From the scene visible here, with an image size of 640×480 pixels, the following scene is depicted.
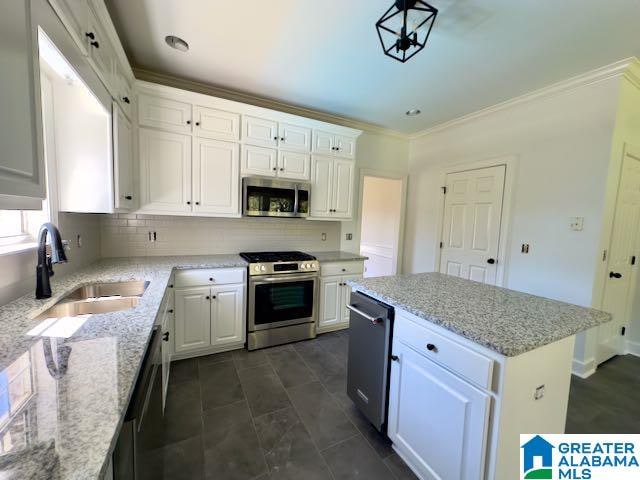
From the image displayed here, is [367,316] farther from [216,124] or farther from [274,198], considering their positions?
[216,124]

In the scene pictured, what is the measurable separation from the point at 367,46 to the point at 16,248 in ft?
8.48

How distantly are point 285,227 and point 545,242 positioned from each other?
9.31 feet

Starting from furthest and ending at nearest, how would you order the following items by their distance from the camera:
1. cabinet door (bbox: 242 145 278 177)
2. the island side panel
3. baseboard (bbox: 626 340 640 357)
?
baseboard (bbox: 626 340 640 357) < cabinet door (bbox: 242 145 278 177) < the island side panel

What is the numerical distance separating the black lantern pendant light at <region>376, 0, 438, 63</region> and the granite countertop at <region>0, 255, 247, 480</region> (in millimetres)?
1894

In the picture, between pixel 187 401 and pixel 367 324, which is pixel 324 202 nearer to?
pixel 367 324

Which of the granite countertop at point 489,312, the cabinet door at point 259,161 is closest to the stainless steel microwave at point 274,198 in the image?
the cabinet door at point 259,161

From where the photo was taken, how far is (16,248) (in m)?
1.35

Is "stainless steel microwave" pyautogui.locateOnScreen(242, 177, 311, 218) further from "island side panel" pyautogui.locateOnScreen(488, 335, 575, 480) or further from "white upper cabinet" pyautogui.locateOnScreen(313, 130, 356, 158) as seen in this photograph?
"island side panel" pyautogui.locateOnScreen(488, 335, 575, 480)

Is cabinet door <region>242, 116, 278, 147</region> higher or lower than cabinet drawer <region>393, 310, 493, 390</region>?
higher

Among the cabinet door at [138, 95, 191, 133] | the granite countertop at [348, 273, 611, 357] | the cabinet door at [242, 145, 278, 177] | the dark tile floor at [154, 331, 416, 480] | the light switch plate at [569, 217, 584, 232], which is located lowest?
the dark tile floor at [154, 331, 416, 480]

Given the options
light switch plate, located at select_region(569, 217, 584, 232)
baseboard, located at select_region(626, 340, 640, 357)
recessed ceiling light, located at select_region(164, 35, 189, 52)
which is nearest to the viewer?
recessed ceiling light, located at select_region(164, 35, 189, 52)

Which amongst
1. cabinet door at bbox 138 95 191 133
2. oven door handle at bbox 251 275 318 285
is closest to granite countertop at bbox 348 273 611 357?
oven door handle at bbox 251 275 318 285

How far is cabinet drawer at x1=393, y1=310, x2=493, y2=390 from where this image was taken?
110 centimetres

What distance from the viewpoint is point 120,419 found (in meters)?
0.64
